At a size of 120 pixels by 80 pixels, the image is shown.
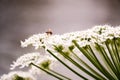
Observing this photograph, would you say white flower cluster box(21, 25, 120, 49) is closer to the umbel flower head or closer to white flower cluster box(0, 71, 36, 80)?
the umbel flower head

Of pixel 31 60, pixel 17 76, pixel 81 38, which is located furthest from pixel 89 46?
pixel 17 76

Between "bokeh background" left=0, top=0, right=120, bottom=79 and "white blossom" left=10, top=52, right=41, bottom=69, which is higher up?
"bokeh background" left=0, top=0, right=120, bottom=79

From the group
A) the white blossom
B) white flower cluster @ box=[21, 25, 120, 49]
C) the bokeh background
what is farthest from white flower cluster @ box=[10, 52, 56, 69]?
the bokeh background

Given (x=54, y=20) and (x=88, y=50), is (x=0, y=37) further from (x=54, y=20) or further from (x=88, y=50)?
(x=88, y=50)

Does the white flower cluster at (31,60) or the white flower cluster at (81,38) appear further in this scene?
the white flower cluster at (31,60)

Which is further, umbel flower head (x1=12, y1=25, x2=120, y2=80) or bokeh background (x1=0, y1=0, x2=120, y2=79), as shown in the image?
bokeh background (x1=0, y1=0, x2=120, y2=79)

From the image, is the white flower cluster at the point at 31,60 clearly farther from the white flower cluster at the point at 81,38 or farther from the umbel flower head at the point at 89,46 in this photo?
the white flower cluster at the point at 81,38

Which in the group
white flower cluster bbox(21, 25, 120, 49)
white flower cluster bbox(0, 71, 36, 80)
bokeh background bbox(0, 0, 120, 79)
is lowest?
white flower cluster bbox(0, 71, 36, 80)

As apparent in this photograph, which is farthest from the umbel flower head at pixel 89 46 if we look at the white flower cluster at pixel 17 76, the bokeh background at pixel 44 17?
the bokeh background at pixel 44 17
